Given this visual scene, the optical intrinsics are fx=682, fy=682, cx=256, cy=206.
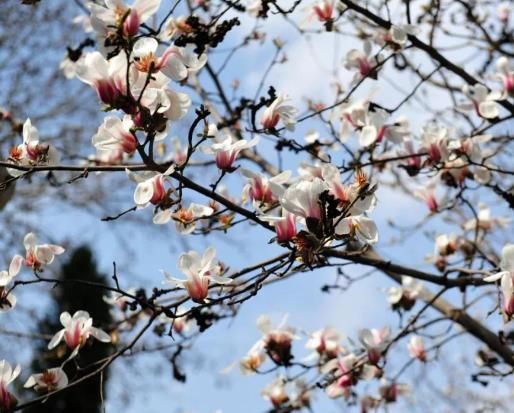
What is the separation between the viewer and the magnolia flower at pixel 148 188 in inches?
55.7

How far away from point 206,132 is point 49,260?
25.4 inches

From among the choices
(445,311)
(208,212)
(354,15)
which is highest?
(354,15)

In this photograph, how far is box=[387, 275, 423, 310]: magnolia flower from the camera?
8.29 ft

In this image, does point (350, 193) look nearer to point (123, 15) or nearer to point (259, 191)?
point (259, 191)

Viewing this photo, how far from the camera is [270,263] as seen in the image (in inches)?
60.2

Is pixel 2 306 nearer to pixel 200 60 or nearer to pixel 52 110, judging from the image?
pixel 200 60

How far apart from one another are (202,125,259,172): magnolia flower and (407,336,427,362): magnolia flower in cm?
151

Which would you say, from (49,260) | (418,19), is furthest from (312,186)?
(418,19)

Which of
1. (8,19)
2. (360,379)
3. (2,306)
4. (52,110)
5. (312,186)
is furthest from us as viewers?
(52,110)

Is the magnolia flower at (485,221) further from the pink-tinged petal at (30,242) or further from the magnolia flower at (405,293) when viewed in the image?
the pink-tinged petal at (30,242)

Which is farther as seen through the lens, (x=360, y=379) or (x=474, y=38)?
(x=474, y=38)

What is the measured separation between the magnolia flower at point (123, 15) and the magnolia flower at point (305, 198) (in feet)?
1.40

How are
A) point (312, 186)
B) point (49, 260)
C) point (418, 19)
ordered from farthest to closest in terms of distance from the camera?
point (418, 19) < point (49, 260) < point (312, 186)

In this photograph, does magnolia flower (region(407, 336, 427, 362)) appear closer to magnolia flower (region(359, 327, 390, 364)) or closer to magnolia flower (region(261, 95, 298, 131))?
magnolia flower (region(359, 327, 390, 364))
